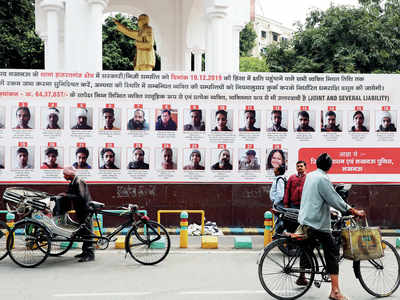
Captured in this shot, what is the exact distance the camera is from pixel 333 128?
1209cm

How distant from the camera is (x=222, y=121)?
12.0 m

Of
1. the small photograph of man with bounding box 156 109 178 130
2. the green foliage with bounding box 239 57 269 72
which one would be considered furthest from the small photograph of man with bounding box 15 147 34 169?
the green foliage with bounding box 239 57 269 72

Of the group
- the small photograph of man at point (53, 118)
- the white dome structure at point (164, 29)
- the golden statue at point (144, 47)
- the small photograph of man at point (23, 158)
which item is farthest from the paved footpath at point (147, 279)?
the golden statue at point (144, 47)

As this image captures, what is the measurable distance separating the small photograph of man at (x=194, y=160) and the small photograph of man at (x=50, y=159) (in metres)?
2.81

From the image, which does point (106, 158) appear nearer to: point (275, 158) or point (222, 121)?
point (222, 121)

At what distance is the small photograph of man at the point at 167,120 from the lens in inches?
469

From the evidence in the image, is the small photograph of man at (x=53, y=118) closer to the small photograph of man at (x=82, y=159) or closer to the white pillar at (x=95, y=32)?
the small photograph of man at (x=82, y=159)

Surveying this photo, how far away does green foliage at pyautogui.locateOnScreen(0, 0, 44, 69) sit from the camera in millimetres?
30500

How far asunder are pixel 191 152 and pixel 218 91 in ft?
4.88

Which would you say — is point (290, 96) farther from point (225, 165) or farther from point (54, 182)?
point (54, 182)

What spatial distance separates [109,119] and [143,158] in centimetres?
114

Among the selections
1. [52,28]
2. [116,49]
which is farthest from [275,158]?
[116,49]

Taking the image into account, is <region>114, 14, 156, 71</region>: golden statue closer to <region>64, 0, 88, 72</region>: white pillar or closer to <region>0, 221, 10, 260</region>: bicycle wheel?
<region>64, 0, 88, 72</region>: white pillar

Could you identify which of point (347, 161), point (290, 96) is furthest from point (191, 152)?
point (347, 161)
